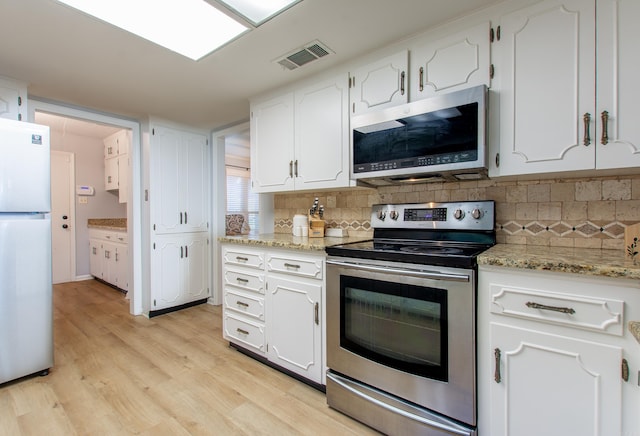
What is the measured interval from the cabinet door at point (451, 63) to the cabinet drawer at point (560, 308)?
42.4 inches

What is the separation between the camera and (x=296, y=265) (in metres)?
1.97

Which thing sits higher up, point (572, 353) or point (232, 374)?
point (572, 353)

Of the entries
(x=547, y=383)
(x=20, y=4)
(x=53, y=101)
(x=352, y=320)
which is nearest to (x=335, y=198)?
(x=352, y=320)

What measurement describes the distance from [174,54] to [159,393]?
2235 millimetres

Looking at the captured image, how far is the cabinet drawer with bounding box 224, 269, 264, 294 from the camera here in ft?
7.30

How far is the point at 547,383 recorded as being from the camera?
1174mm

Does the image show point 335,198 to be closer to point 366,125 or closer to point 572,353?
point 366,125

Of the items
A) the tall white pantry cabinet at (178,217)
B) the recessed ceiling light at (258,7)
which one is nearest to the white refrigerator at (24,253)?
the tall white pantry cabinet at (178,217)

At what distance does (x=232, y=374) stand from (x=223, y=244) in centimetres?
101

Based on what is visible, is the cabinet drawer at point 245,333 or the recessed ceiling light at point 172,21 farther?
the cabinet drawer at point 245,333

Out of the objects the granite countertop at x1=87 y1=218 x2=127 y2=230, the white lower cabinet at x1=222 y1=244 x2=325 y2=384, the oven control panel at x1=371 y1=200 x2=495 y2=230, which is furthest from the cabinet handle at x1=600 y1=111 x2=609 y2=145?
the granite countertop at x1=87 y1=218 x2=127 y2=230

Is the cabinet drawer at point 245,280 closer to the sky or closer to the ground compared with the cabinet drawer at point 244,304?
closer to the sky

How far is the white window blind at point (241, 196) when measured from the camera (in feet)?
22.0

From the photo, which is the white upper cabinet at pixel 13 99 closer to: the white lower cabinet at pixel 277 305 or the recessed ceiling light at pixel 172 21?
the recessed ceiling light at pixel 172 21
